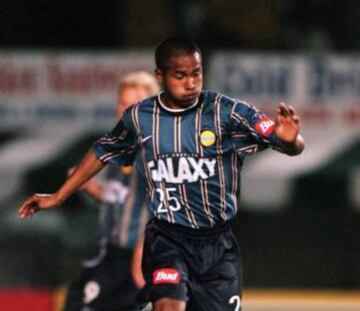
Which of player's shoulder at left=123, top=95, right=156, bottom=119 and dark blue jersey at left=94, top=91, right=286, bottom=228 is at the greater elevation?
player's shoulder at left=123, top=95, right=156, bottom=119

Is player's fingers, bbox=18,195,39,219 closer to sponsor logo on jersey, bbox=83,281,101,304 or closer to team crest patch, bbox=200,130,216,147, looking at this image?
team crest patch, bbox=200,130,216,147

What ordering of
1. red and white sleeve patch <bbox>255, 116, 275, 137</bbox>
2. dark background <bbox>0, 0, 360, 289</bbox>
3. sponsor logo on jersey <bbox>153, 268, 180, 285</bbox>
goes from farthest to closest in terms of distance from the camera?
dark background <bbox>0, 0, 360, 289</bbox>
sponsor logo on jersey <bbox>153, 268, 180, 285</bbox>
red and white sleeve patch <bbox>255, 116, 275, 137</bbox>

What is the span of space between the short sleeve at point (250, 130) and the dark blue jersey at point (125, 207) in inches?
45.8

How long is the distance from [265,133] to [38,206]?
3.38ft

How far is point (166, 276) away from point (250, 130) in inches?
26.2

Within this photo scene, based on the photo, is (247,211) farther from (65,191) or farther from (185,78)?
(185,78)

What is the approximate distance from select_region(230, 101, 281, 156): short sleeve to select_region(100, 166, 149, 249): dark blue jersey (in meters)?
1.16

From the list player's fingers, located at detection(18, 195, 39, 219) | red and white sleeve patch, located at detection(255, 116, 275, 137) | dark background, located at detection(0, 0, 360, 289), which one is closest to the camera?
red and white sleeve patch, located at detection(255, 116, 275, 137)

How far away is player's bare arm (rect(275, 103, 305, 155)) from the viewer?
6.41 metres

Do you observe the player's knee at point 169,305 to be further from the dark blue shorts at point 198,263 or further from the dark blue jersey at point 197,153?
the dark blue jersey at point 197,153

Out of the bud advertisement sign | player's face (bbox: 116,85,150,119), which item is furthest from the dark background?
player's face (bbox: 116,85,150,119)

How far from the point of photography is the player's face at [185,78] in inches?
264

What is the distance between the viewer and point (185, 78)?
265 inches

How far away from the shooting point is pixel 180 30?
12.4m
